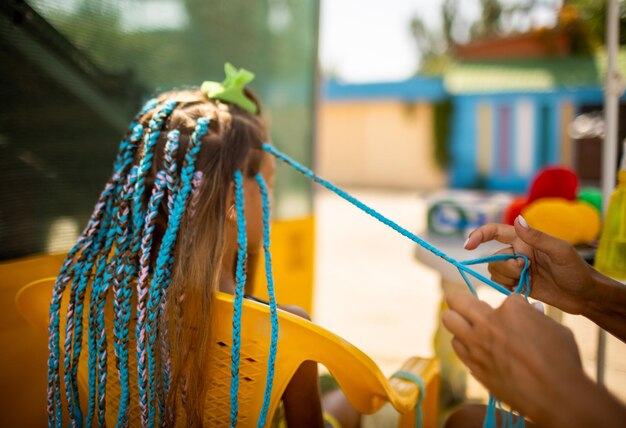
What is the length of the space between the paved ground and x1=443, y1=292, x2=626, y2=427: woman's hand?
0.57 metres

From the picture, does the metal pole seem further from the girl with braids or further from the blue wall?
the blue wall

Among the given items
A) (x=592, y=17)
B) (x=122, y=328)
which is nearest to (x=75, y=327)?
(x=122, y=328)

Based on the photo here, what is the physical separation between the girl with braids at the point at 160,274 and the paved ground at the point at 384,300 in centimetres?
72

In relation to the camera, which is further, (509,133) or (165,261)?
(509,133)

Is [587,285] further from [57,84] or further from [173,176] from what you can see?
[57,84]

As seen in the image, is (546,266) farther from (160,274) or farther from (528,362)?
(160,274)

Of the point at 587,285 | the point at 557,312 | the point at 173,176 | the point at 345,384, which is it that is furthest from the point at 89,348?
the point at 557,312

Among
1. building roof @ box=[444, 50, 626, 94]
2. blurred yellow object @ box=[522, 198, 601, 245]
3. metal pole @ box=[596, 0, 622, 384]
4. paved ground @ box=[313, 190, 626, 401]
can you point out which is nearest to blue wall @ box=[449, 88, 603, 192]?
building roof @ box=[444, 50, 626, 94]

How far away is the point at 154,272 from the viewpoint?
1042 millimetres

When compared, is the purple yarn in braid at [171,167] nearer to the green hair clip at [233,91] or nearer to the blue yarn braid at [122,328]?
the blue yarn braid at [122,328]

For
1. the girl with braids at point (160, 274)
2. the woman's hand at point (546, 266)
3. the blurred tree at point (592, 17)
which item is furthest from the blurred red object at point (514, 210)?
the blurred tree at point (592, 17)

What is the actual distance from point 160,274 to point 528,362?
2.16 feet

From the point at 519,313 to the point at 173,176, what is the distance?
2.27ft

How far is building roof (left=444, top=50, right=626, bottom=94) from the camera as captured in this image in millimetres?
12305
